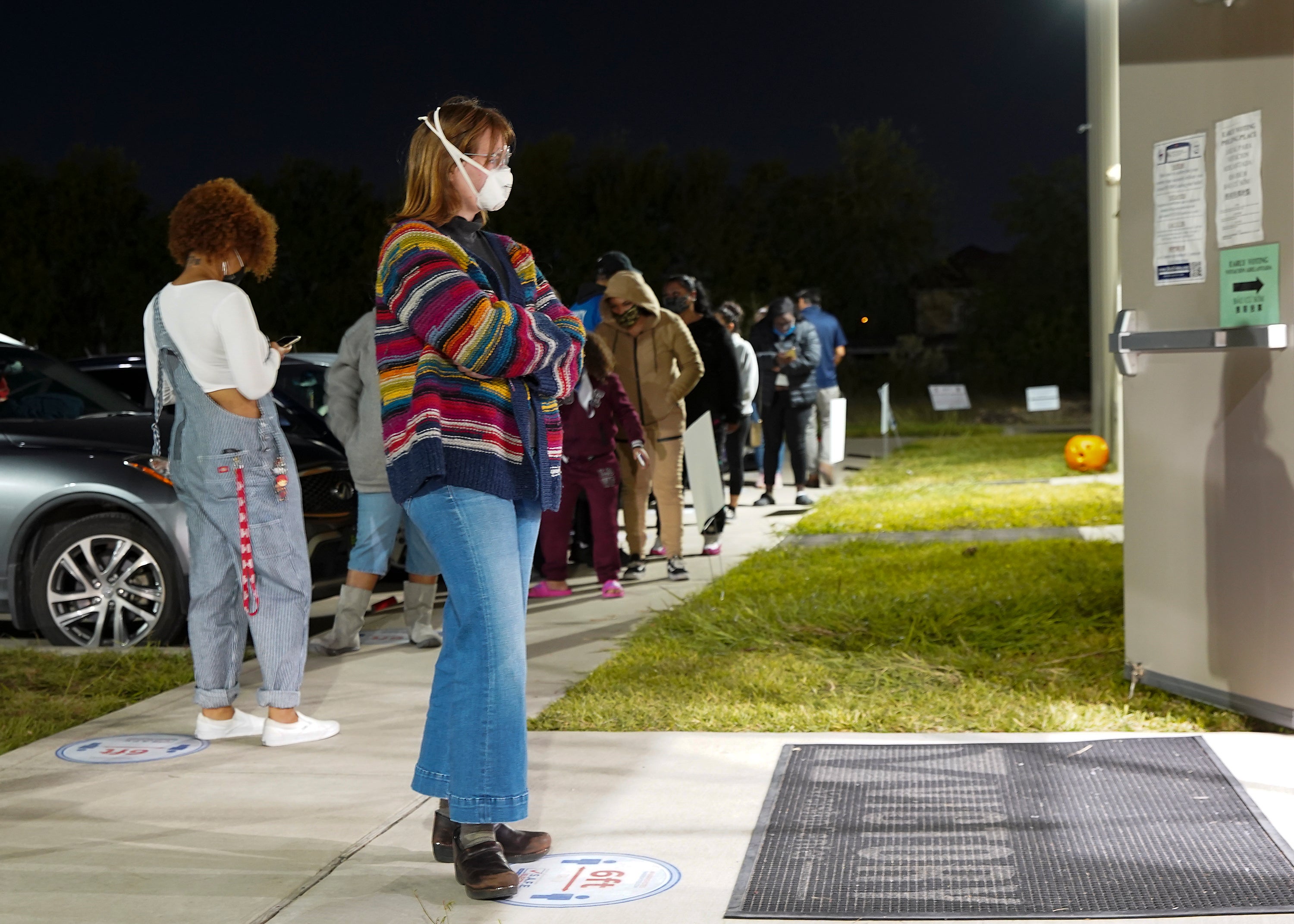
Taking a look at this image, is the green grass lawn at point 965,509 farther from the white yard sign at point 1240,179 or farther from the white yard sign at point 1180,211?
the white yard sign at point 1240,179

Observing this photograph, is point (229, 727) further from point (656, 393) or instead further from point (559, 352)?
point (656, 393)

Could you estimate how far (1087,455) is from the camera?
1677 centimetres

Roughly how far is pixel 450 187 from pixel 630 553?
6322 millimetres

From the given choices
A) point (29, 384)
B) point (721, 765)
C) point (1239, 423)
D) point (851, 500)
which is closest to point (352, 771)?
point (721, 765)

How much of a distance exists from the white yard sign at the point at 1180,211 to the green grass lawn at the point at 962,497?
20.0 ft

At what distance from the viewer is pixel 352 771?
506cm

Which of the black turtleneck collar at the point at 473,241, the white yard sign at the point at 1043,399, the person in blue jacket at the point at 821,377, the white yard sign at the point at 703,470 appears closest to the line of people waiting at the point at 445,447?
the black turtleneck collar at the point at 473,241

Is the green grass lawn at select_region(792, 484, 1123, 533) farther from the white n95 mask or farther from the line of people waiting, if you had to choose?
the white n95 mask

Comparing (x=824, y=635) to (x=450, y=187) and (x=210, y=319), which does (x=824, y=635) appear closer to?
(x=210, y=319)

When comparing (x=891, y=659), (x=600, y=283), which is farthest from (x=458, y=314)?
(x=600, y=283)

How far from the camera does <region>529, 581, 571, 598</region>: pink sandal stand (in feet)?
29.9

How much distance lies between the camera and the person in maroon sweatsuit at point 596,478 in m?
8.84

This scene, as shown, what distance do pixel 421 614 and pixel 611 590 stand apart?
1.79 m

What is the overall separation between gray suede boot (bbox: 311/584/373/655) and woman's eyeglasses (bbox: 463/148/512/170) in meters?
3.75
